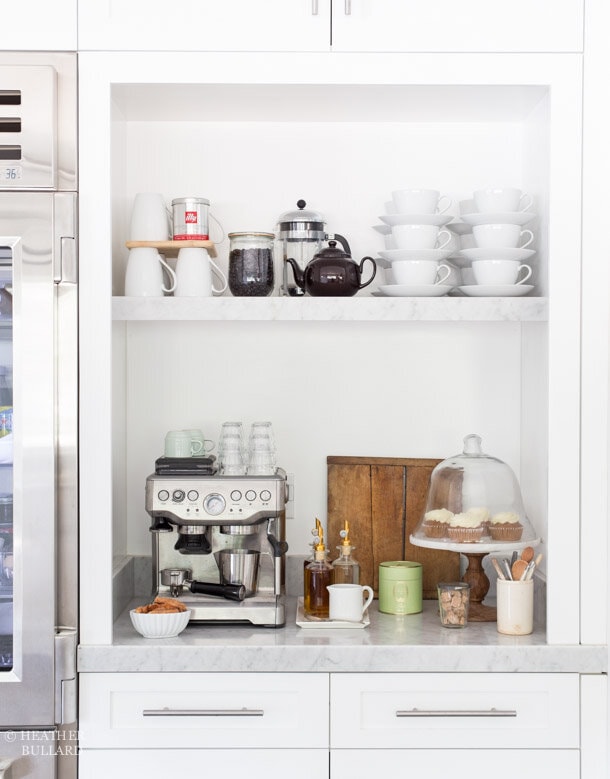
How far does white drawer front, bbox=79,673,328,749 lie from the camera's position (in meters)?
1.97

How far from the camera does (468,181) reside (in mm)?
2426

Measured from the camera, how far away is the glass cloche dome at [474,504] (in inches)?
84.2

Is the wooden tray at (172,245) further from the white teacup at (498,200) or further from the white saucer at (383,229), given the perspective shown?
the white teacup at (498,200)

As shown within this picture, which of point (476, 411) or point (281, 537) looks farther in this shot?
point (476, 411)

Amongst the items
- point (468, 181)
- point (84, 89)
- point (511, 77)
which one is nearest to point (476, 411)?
point (468, 181)

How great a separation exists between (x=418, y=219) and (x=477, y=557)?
0.82 m

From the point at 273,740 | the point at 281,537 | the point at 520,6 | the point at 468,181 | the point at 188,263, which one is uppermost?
the point at 520,6

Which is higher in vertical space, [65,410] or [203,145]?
[203,145]

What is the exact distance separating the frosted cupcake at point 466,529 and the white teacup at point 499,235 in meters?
0.63

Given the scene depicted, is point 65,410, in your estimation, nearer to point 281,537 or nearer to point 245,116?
point 281,537

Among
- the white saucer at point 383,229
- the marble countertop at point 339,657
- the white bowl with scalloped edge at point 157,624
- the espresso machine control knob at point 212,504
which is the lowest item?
the marble countertop at point 339,657

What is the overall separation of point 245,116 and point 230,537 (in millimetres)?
1047

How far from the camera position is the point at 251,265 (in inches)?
86.6

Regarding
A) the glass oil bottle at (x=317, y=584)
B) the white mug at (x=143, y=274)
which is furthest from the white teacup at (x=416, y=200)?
the glass oil bottle at (x=317, y=584)
